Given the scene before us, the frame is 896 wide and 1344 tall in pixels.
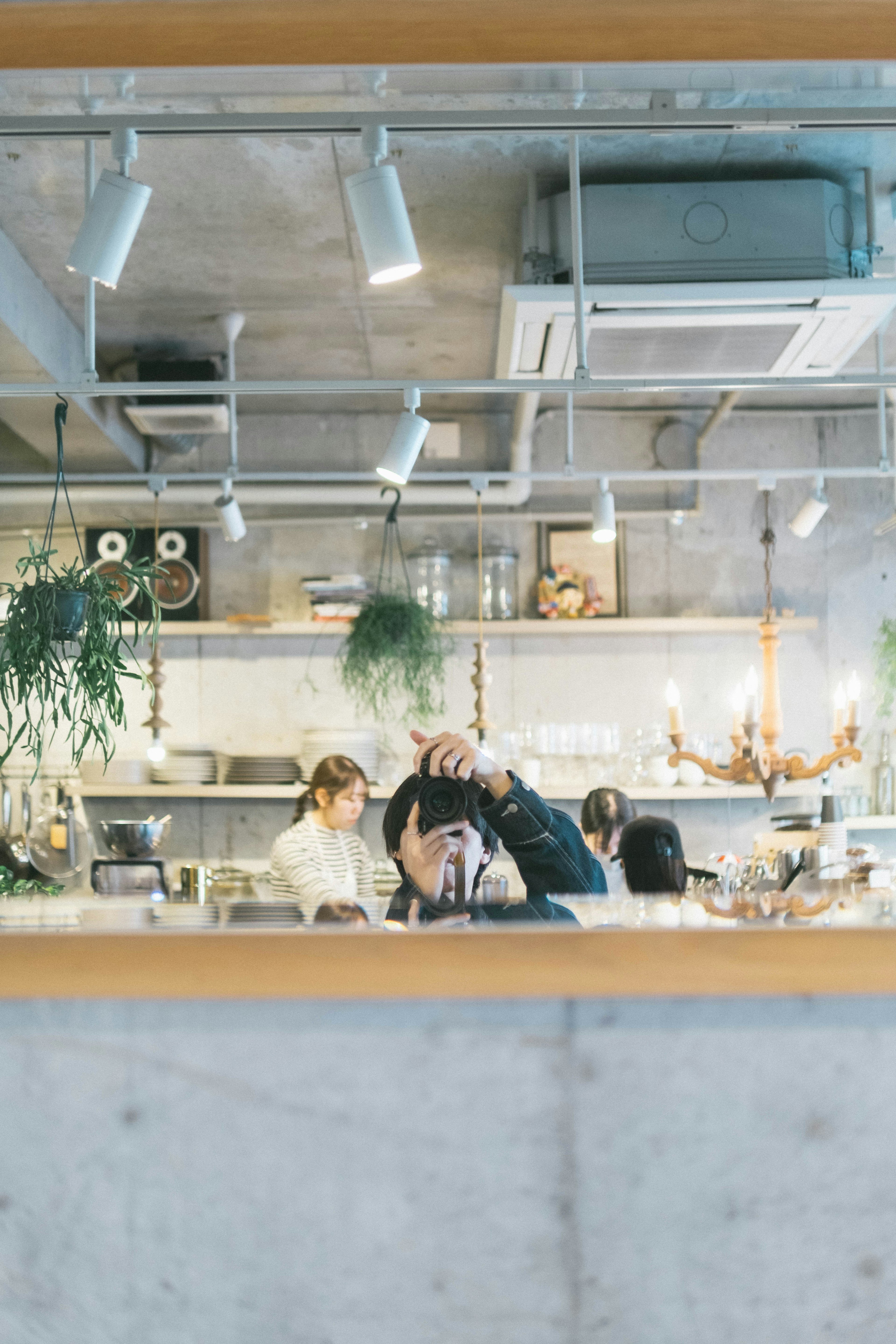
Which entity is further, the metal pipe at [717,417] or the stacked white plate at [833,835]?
the metal pipe at [717,417]

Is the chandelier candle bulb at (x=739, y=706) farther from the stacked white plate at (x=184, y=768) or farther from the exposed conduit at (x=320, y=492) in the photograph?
the stacked white plate at (x=184, y=768)

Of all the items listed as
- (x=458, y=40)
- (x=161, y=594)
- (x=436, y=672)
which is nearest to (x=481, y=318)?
(x=436, y=672)

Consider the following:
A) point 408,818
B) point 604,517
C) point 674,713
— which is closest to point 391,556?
point 604,517

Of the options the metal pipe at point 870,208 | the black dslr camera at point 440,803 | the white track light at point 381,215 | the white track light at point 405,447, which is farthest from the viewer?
the metal pipe at point 870,208

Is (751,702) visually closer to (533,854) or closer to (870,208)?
(870,208)

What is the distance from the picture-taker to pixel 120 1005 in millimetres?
937

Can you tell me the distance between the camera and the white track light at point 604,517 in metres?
3.64

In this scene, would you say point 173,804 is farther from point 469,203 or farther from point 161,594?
point 469,203

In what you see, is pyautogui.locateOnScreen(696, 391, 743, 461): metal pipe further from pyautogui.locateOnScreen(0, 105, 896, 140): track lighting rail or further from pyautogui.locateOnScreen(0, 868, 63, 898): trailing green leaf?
pyautogui.locateOnScreen(0, 868, 63, 898): trailing green leaf

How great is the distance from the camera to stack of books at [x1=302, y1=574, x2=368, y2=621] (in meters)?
4.48

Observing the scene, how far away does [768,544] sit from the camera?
473 centimetres

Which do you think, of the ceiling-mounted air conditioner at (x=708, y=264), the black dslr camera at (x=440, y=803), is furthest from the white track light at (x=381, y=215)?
the black dslr camera at (x=440, y=803)

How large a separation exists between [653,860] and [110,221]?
67.7 inches

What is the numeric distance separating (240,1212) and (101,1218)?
0.40ft
